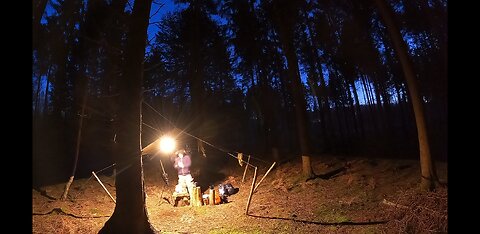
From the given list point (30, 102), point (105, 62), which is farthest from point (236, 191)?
point (30, 102)

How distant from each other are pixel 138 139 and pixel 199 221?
412 centimetres

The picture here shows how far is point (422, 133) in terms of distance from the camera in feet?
31.2

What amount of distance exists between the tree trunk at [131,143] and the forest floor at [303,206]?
2.06 metres

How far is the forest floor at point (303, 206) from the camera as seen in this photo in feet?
27.4

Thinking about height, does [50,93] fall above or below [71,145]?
above

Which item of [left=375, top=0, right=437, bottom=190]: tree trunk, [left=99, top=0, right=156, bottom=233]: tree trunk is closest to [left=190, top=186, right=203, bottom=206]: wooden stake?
[left=99, top=0, right=156, bottom=233]: tree trunk

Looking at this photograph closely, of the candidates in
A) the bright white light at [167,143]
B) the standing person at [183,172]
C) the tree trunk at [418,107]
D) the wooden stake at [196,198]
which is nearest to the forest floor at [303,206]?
the wooden stake at [196,198]

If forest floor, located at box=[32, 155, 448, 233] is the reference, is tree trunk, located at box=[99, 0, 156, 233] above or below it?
above

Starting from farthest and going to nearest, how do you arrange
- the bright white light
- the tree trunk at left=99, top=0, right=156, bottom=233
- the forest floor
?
the bright white light, the tree trunk at left=99, top=0, right=156, bottom=233, the forest floor

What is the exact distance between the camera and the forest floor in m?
8.34

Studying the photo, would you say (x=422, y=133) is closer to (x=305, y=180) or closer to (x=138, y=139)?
(x=305, y=180)

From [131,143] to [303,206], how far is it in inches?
262

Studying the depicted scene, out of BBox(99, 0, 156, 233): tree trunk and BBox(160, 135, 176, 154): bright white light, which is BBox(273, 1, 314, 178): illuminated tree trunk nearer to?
BBox(160, 135, 176, 154): bright white light

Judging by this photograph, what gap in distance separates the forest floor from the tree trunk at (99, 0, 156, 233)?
206 centimetres
